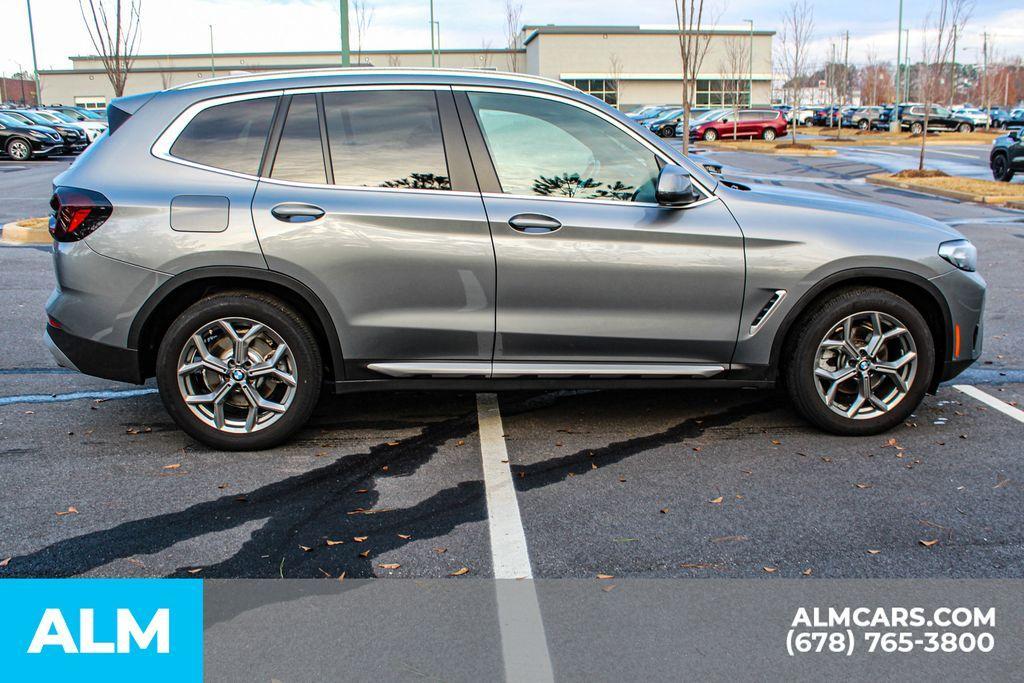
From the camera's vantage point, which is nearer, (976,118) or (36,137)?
(36,137)

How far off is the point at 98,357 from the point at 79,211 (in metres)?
0.72

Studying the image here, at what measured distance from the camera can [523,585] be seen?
3.50 m

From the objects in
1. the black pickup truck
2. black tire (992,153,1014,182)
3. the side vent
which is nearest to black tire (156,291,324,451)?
the side vent

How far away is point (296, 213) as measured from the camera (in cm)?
471

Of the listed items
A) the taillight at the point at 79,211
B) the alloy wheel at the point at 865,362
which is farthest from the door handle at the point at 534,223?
the taillight at the point at 79,211

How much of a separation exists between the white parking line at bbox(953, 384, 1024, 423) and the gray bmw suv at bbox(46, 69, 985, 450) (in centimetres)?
89

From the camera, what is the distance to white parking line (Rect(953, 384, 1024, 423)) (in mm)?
5555

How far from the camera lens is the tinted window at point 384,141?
486 centimetres

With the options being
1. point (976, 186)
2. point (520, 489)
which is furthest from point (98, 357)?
point (976, 186)

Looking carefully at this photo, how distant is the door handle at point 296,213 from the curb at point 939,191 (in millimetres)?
16658

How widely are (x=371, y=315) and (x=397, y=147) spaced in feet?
2.84

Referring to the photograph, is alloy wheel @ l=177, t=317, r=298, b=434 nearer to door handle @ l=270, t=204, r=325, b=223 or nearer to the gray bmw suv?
the gray bmw suv

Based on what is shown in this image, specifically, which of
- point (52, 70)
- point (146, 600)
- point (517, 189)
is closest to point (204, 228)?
point (517, 189)

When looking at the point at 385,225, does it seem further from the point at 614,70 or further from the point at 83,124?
Result: the point at 614,70
